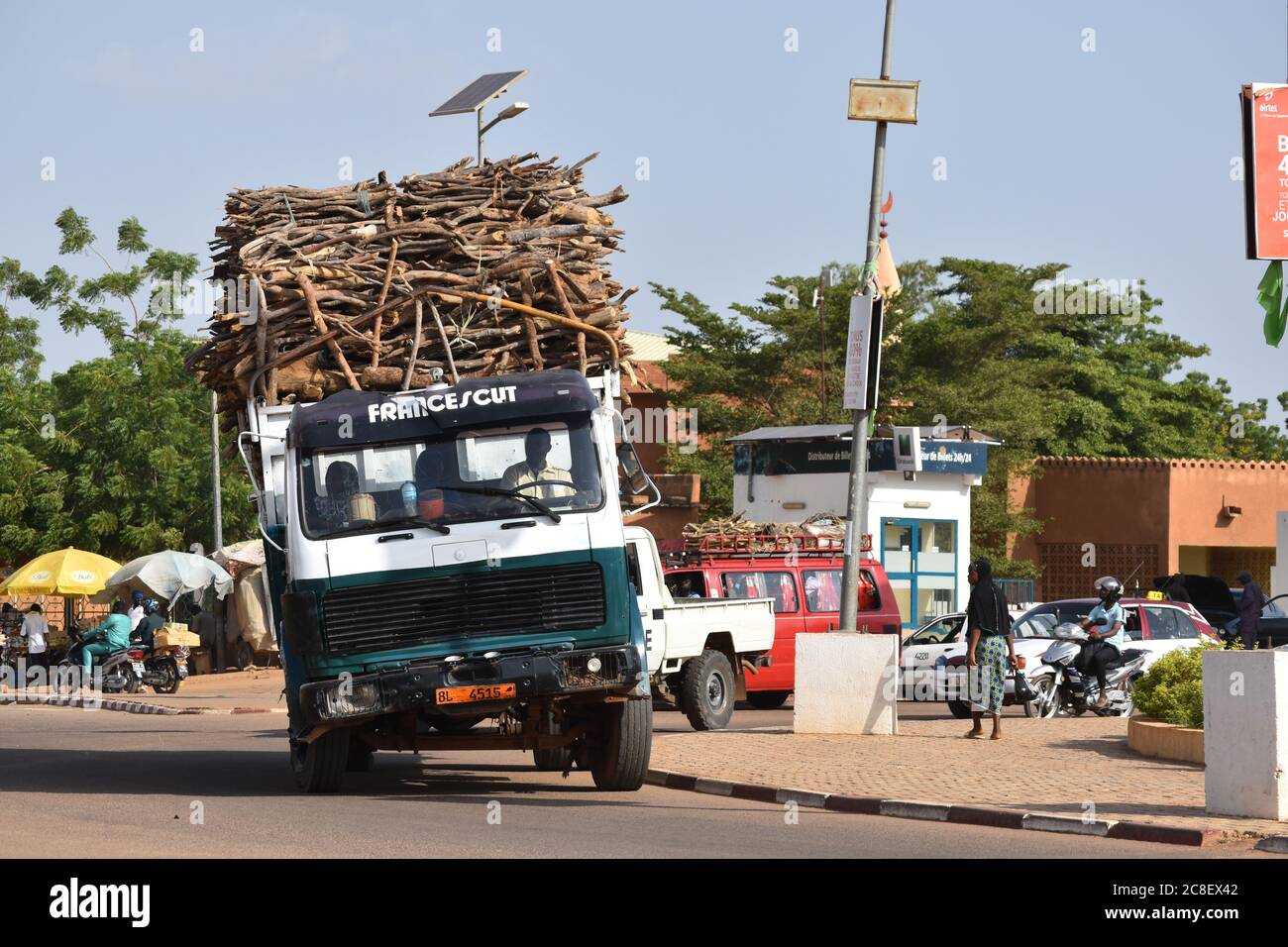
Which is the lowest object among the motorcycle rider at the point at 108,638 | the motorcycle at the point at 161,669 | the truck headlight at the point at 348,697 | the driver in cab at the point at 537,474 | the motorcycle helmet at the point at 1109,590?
A: the motorcycle at the point at 161,669

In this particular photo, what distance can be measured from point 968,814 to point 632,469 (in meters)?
3.70

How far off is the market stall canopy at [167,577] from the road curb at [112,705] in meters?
4.84

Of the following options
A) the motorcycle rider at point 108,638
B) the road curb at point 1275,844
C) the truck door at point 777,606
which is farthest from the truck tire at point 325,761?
the motorcycle rider at point 108,638

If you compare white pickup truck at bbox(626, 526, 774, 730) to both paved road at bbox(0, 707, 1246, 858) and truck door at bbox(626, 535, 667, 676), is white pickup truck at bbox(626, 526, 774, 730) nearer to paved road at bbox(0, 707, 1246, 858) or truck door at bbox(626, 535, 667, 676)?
truck door at bbox(626, 535, 667, 676)

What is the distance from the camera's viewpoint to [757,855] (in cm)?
1023

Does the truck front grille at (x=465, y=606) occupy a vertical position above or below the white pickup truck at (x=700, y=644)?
above

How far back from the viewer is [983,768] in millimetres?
15211

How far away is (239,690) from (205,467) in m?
14.3

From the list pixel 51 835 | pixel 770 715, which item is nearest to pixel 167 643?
pixel 770 715

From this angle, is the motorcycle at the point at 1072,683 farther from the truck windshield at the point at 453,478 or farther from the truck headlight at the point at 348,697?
the truck headlight at the point at 348,697

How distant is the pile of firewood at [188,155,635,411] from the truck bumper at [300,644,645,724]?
106 inches

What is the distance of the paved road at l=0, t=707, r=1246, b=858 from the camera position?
10484 mm

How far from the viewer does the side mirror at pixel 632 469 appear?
45.0ft
